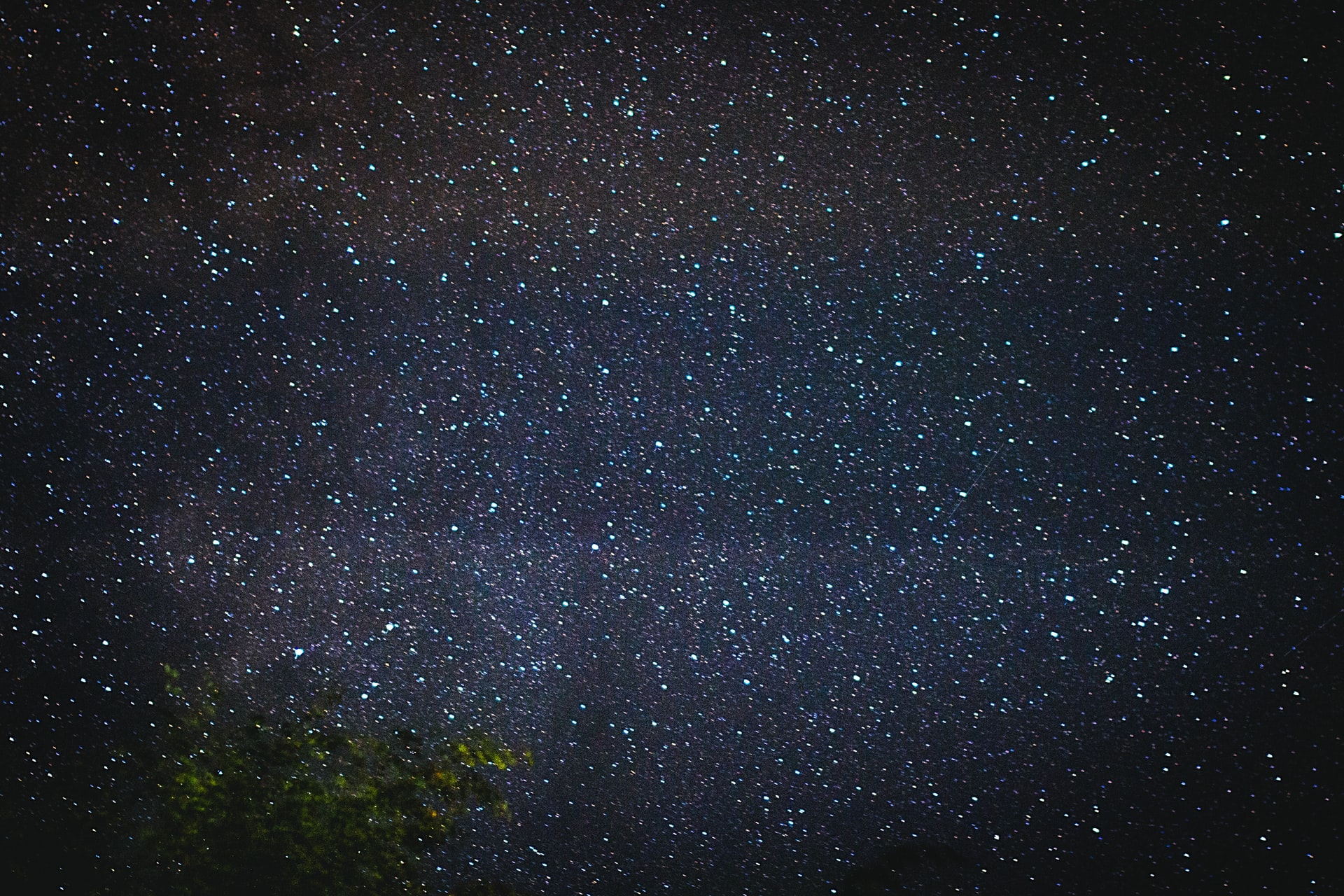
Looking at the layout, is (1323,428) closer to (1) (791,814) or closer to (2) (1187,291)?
(2) (1187,291)

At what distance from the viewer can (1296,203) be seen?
500 millimetres

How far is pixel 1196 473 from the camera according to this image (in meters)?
0.53

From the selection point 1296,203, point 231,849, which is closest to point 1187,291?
point 1296,203

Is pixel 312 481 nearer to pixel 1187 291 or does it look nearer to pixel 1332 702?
pixel 1187 291

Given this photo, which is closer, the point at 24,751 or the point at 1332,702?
the point at 1332,702

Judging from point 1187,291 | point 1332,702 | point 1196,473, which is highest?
point 1187,291

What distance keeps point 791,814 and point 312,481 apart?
0.49m

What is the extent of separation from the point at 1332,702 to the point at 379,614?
0.75 meters

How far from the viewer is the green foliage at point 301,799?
62 centimetres

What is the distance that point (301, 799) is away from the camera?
64 cm

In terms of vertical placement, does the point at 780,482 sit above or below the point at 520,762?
above

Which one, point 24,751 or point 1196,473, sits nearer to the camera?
point 1196,473

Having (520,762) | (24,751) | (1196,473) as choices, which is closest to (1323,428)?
(1196,473)

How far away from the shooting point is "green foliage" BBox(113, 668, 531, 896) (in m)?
0.62
